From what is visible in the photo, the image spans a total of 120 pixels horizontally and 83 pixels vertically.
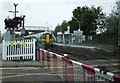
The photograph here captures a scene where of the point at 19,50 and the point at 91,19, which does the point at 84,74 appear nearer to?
the point at 19,50

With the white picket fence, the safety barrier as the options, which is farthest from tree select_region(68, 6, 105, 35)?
the safety barrier

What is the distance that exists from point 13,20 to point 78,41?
36.0 meters

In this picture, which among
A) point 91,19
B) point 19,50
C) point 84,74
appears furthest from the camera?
point 91,19

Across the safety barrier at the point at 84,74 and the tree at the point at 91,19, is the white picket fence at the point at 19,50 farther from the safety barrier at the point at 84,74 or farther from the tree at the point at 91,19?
the tree at the point at 91,19

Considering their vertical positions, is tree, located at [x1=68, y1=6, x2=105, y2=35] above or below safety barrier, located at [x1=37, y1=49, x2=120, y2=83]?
above

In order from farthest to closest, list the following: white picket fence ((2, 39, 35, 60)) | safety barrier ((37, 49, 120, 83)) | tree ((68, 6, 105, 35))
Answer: tree ((68, 6, 105, 35)) < white picket fence ((2, 39, 35, 60)) < safety barrier ((37, 49, 120, 83))

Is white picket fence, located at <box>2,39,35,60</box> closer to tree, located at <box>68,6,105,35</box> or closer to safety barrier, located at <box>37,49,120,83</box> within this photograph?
safety barrier, located at <box>37,49,120,83</box>

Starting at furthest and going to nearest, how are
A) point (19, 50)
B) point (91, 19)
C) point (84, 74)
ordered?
point (91, 19) → point (19, 50) → point (84, 74)

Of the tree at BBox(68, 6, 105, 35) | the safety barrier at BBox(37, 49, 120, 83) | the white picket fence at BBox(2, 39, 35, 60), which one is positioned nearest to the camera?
the safety barrier at BBox(37, 49, 120, 83)

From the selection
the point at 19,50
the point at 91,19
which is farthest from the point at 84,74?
the point at 91,19

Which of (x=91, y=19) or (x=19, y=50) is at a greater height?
(x=91, y=19)

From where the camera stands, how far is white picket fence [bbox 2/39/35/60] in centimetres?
2344

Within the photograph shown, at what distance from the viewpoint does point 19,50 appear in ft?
77.9

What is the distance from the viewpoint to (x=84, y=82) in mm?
8906
